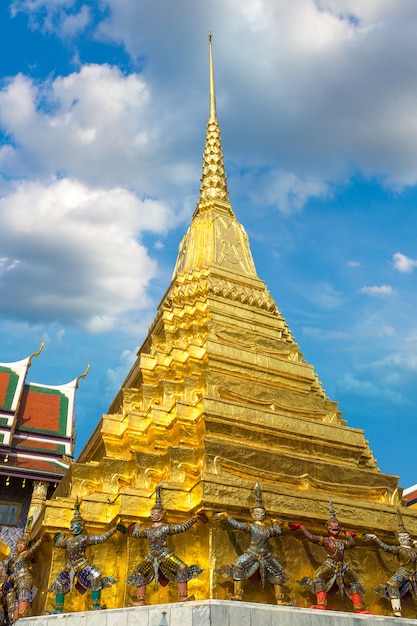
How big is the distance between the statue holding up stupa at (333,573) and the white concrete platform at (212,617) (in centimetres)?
142

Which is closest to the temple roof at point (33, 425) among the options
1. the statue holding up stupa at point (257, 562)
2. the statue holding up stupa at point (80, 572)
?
the statue holding up stupa at point (80, 572)

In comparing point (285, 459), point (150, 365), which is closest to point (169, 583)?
point (285, 459)

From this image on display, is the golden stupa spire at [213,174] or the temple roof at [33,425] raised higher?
the golden stupa spire at [213,174]

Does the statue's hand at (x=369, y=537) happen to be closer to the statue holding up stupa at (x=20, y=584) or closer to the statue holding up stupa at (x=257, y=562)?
the statue holding up stupa at (x=257, y=562)

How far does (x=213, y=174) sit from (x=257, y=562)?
17.7 metres

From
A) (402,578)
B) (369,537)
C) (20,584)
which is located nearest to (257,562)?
(369,537)

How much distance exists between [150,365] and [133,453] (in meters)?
4.26

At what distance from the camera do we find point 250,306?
654 inches

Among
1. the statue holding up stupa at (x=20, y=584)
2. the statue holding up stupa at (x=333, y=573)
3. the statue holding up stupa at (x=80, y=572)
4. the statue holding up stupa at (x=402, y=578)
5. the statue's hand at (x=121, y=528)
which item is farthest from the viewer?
the statue holding up stupa at (x=20, y=584)

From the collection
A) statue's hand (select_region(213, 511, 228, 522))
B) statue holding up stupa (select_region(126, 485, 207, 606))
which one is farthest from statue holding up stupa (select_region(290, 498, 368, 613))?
statue holding up stupa (select_region(126, 485, 207, 606))

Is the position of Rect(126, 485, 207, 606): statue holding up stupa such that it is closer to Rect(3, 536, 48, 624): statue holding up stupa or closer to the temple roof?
Rect(3, 536, 48, 624): statue holding up stupa

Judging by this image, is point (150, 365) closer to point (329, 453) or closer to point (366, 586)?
point (329, 453)

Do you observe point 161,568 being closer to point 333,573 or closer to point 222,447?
point 222,447

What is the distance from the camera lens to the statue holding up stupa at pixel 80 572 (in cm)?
862
